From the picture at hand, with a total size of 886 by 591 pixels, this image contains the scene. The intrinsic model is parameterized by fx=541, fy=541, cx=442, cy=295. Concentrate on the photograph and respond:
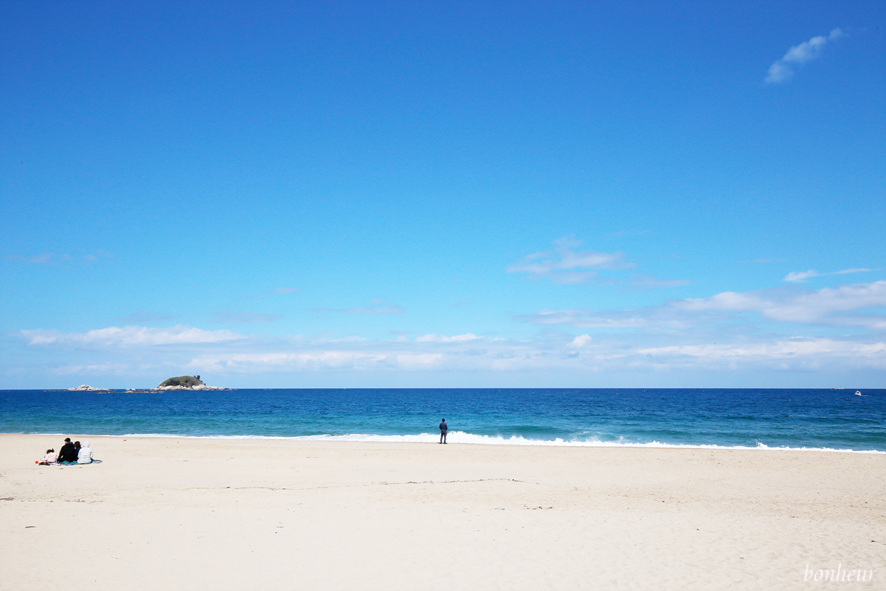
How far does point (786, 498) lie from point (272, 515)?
48.6 ft

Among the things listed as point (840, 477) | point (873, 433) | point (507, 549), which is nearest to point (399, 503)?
point (507, 549)

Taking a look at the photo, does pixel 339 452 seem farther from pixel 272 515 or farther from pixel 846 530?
pixel 846 530

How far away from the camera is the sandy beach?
8.73 meters

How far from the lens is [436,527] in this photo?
38.2 feet

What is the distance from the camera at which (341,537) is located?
10.8 meters

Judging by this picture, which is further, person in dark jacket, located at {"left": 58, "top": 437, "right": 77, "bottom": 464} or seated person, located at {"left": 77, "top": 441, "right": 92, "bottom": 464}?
seated person, located at {"left": 77, "top": 441, "right": 92, "bottom": 464}

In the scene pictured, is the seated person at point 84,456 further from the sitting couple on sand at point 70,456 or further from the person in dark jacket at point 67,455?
the person in dark jacket at point 67,455

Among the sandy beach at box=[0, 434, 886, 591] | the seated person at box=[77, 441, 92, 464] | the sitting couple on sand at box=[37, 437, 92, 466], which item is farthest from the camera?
the seated person at box=[77, 441, 92, 464]

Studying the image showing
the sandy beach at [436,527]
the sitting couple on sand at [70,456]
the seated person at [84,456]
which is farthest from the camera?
the seated person at [84,456]

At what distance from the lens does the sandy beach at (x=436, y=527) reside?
28.7 ft

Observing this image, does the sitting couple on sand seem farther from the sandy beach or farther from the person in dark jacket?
the sandy beach

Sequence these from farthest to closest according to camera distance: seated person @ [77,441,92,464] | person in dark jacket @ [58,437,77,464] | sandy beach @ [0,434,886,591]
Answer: seated person @ [77,441,92,464]
person in dark jacket @ [58,437,77,464]
sandy beach @ [0,434,886,591]

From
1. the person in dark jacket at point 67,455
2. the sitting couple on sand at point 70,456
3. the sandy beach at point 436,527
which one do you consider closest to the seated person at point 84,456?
the sitting couple on sand at point 70,456

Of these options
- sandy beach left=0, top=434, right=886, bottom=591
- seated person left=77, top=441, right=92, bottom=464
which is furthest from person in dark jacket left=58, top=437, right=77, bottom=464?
sandy beach left=0, top=434, right=886, bottom=591
